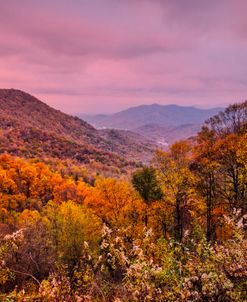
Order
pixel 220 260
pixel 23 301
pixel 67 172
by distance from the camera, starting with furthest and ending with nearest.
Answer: pixel 67 172
pixel 220 260
pixel 23 301

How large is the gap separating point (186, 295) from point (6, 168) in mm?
91675

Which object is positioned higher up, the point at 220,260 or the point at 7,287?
the point at 220,260

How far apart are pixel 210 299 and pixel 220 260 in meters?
1.28

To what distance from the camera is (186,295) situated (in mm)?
8227

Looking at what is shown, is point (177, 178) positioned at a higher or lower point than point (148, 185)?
higher

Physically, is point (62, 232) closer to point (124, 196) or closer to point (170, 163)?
point (124, 196)

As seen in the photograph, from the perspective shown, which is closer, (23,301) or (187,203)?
(23,301)

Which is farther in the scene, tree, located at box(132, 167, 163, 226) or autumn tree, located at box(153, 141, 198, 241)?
tree, located at box(132, 167, 163, 226)

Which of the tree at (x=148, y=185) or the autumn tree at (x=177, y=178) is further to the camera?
the tree at (x=148, y=185)

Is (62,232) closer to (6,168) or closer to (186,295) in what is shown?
(186,295)

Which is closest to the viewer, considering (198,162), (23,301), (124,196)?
(23,301)

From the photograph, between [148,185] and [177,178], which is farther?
[148,185]

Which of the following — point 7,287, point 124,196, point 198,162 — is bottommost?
point 7,287

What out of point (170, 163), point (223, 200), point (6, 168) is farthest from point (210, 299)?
point (6, 168)
